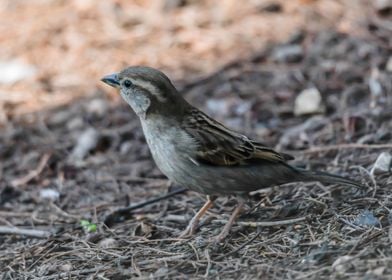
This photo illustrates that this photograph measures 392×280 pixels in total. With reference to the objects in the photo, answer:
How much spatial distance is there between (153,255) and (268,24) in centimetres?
480

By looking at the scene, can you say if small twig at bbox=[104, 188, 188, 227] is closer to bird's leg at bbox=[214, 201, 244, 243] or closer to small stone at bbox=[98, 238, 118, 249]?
small stone at bbox=[98, 238, 118, 249]

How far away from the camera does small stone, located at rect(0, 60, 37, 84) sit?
8891 millimetres

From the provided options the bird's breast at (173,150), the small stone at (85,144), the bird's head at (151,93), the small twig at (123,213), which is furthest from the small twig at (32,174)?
the bird's breast at (173,150)

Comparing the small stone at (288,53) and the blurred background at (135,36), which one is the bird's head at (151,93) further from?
the small stone at (288,53)

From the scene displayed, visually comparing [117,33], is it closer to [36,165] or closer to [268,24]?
[268,24]

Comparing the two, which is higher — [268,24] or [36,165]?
[268,24]

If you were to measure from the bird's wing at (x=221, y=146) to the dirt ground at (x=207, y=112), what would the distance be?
39cm

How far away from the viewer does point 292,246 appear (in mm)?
4703

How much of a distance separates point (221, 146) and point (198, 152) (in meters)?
0.18

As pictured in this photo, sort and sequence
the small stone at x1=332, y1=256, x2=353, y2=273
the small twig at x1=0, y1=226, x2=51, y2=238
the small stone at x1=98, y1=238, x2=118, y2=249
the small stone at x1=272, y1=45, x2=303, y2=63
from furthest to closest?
the small stone at x1=272, y1=45, x2=303, y2=63
the small twig at x1=0, y1=226, x2=51, y2=238
the small stone at x1=98, y1=238, x2=118, y2=249
the small stone at x1=332, y1=256, x2=353, y2=273

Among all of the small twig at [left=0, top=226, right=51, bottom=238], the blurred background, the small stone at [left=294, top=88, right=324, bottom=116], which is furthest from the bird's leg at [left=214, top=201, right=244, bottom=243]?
the blurred background

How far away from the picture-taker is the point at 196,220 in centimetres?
538

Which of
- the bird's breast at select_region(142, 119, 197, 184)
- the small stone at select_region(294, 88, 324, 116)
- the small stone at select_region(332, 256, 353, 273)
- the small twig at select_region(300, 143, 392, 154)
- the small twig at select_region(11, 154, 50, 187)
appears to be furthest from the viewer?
the small stone at select_region(294, 88, 324, 116)

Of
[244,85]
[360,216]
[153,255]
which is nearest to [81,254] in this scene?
[153,255]
